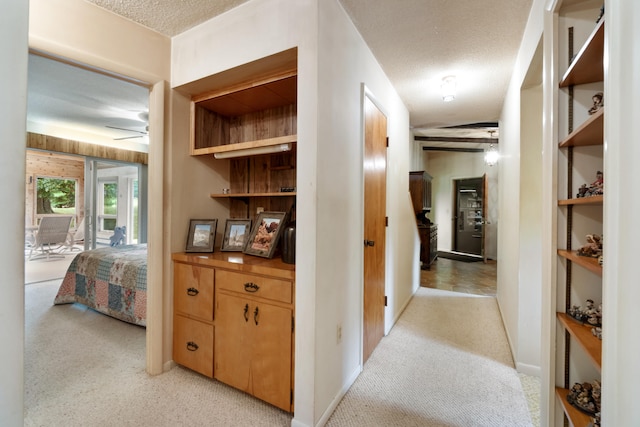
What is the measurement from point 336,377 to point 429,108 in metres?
3.10

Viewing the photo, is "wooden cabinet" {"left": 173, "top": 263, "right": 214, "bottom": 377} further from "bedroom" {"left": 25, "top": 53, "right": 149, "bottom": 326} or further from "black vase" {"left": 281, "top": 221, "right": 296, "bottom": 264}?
"bedroom" {"left": 25, "top": 53, "right": 149, "bottom": 326}

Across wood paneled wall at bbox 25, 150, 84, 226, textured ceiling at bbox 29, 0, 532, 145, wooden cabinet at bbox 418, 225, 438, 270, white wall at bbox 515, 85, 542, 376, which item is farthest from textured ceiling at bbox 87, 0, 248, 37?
wood paneled wall at bbox 25, 150, 84, 226

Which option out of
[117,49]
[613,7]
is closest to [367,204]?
[613,7]

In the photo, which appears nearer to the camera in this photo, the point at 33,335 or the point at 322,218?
the point at 322,218

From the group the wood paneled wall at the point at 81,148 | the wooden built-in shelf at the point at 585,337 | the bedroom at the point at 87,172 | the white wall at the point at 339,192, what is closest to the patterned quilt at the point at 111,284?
the bedroom at the point at 87,172

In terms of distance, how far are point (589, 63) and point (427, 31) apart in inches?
45.8

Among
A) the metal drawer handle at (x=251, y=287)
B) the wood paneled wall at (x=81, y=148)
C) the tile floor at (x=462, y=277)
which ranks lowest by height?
the tile floor at (x=462, y=277)

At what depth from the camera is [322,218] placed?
4.99ft

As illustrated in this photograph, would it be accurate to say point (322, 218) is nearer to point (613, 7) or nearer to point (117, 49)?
point (613, 7)

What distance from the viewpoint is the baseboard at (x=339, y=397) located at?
1.55m

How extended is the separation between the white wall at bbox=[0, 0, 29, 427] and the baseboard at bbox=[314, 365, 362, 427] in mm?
1428

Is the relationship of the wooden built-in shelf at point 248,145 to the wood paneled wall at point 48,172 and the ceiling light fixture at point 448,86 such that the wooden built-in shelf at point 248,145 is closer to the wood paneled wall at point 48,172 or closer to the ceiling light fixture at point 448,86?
the ceiling light fixture at point 448,86

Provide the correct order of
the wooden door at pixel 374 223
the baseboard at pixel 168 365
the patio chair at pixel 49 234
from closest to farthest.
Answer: the baseboard at pixel 168 365 → the wooden door at pixel 374 223 → the patio chair at pixel 49 234

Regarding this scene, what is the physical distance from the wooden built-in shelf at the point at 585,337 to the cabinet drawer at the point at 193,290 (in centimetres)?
184
